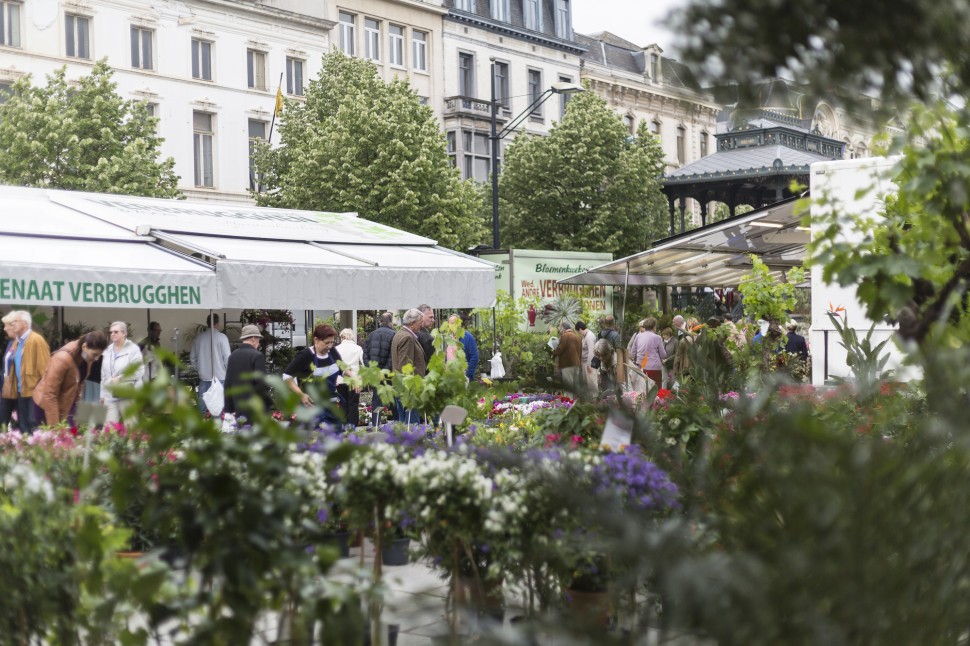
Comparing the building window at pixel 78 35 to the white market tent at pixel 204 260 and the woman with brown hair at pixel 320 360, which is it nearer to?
the white market tent at pixel 204 260

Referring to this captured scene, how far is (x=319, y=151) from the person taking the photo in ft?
107

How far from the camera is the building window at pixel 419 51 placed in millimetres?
45562

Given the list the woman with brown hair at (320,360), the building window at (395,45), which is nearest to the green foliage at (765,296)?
the woman with brown hair at (320,360)

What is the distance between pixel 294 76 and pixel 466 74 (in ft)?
32.3

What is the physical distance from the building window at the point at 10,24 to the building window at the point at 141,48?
339cm

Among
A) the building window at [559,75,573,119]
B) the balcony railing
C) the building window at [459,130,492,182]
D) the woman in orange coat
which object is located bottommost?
the woman in orange coat

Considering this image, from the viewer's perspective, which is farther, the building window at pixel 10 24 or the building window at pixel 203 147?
the building window at pixel 203 147

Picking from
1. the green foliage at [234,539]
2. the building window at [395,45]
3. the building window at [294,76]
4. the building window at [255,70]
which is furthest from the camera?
the building window at [395,45]

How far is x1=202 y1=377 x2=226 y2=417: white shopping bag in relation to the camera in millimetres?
12805

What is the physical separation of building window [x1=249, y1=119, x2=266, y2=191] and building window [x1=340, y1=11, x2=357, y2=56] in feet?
16.2

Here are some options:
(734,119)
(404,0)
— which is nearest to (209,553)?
(734,119)

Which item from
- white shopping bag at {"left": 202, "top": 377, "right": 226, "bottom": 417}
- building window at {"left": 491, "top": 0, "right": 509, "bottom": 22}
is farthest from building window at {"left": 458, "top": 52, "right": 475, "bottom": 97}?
white shopping bag at {"left": 202, "top": 377, "right": 226, "bottom": 417}

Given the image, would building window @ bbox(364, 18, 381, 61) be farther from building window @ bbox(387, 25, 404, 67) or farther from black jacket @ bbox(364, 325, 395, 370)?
black jacket @ bbox(364, 325, 395, 370)

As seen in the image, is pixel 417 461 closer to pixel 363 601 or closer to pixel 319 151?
pixel 363 601
